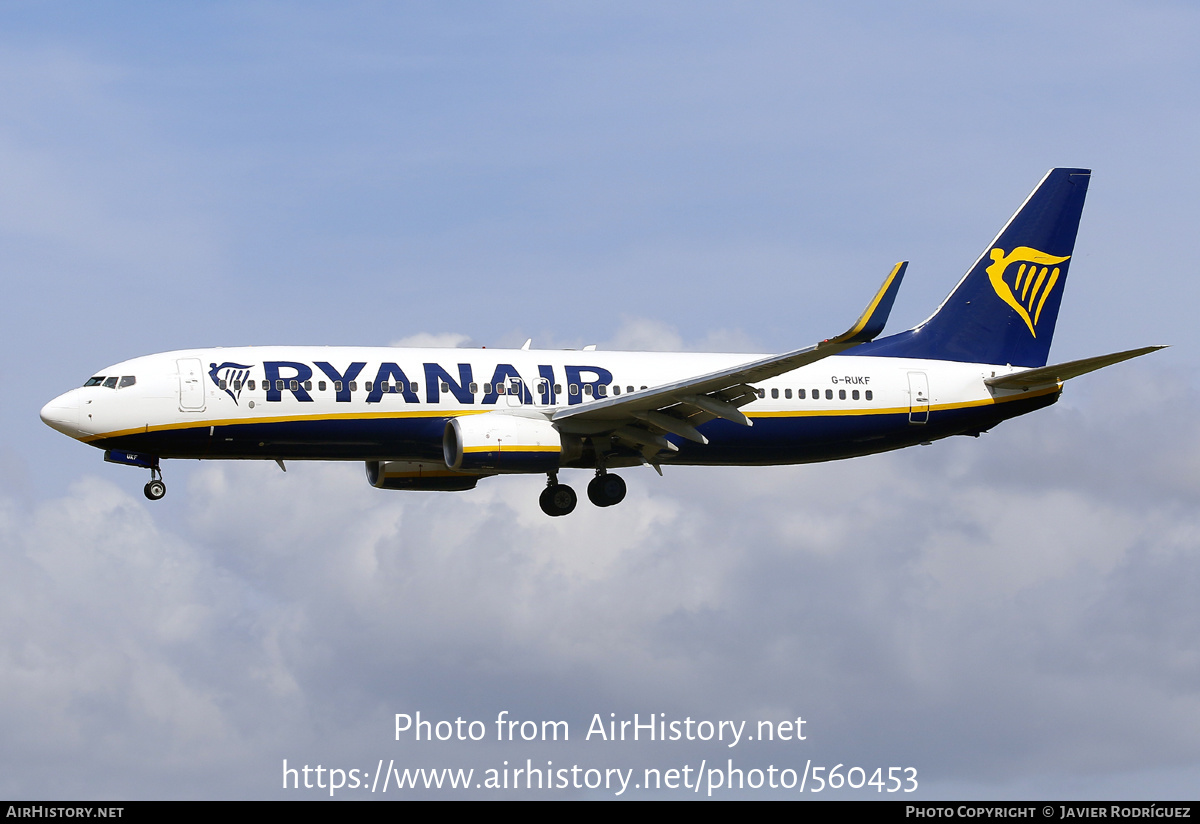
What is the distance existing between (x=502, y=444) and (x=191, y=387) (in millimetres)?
8881

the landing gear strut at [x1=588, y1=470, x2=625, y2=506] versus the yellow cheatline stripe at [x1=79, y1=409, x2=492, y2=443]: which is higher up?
the yellow cheatline stripe at [x1=79, y1=409, x2=492, y2=443]

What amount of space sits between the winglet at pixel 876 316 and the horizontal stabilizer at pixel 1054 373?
919 centimetres

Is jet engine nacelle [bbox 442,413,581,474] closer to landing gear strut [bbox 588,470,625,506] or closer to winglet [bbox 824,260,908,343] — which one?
landing gear strut [bbox 588,470,625,506]

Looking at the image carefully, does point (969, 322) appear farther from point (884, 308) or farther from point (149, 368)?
point (149, 368)

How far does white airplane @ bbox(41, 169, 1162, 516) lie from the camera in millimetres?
42750

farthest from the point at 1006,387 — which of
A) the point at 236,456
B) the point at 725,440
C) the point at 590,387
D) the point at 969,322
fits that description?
the point at 236,456

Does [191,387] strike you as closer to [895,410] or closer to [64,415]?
[64,415]

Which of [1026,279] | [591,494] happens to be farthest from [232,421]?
[1026,279]

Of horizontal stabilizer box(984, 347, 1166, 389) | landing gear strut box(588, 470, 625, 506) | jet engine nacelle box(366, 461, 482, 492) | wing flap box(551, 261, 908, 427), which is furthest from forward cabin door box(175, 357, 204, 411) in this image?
horizontal stabilizer box(984, 347, 1166, 389)

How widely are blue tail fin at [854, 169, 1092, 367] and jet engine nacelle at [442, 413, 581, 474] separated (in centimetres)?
1242

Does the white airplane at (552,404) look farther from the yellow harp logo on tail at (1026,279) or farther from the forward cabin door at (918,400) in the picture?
the yellow harp logo on tail at (1026,279)

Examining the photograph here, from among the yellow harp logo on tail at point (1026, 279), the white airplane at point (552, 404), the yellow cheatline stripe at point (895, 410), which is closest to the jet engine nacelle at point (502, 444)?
the white airplane at point (552, 404)

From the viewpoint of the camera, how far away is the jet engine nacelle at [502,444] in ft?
140

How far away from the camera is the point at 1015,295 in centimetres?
5269
